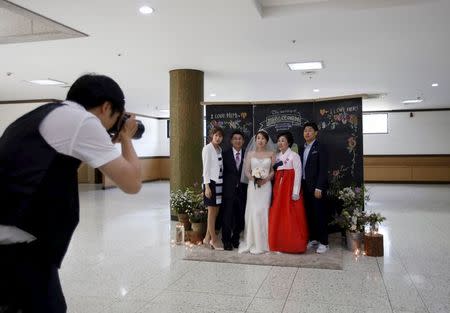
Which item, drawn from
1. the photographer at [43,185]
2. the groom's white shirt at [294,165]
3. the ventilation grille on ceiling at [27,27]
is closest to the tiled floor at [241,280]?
the groom's white shirt at [294,165]

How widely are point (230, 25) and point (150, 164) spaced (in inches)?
449

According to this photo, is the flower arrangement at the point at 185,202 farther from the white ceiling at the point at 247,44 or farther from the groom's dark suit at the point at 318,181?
the white ceiling at the point at 247,44

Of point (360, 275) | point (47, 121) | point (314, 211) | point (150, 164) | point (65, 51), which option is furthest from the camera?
point (150, 164)

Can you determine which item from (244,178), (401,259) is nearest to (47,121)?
(244,178)

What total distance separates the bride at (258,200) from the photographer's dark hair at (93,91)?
3.76 meters

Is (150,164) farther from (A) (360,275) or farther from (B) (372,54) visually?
(A) (360,275)

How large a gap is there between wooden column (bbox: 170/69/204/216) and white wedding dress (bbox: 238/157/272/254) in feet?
7.43

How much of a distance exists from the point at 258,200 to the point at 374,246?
1516 mm

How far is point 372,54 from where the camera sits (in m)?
6.27

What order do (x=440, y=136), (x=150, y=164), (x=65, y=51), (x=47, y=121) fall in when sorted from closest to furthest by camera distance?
(x=47, y=121)
(x=65, y=51)
(x=440, y=136)
(x=150, y=164)

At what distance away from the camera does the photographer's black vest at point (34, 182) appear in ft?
3.80

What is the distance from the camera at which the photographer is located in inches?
45.8

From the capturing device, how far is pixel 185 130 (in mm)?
7195

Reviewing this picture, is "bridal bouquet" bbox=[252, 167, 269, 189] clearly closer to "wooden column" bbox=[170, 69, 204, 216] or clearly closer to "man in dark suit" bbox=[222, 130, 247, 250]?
"man in dark suit" bbox=[222, 130, 247, 250]
